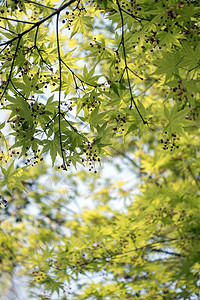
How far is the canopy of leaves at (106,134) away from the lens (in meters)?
1.55

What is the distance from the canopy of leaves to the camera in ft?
5.08

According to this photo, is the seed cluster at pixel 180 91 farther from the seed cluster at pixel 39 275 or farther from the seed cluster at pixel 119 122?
the seed cluster at pixel 39 275

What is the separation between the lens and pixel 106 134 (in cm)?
164

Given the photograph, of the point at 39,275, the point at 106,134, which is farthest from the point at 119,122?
the point at 39,275

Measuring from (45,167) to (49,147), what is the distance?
3.78 m

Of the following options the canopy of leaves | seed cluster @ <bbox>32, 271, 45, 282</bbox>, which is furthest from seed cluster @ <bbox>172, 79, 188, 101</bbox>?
seed cluster @ <bbox>32, 271, 45, 282</bbox>

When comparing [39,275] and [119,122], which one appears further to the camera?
[39,275]

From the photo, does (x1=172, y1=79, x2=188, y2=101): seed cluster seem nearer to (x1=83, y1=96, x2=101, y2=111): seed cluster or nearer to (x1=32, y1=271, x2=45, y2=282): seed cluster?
(x1=83, y1=96, x2=101, y2=111): seed cluster

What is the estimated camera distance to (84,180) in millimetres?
5516

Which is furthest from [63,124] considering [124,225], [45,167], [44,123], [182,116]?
[45,167]

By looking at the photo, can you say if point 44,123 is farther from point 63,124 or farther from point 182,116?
point 182,116

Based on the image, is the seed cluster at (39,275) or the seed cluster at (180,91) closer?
the seed cluster at (180,91)


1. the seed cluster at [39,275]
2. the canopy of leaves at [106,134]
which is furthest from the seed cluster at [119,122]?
the seed cluster at [39,275]

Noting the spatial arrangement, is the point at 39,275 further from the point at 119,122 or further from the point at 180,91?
the point at 180,91
